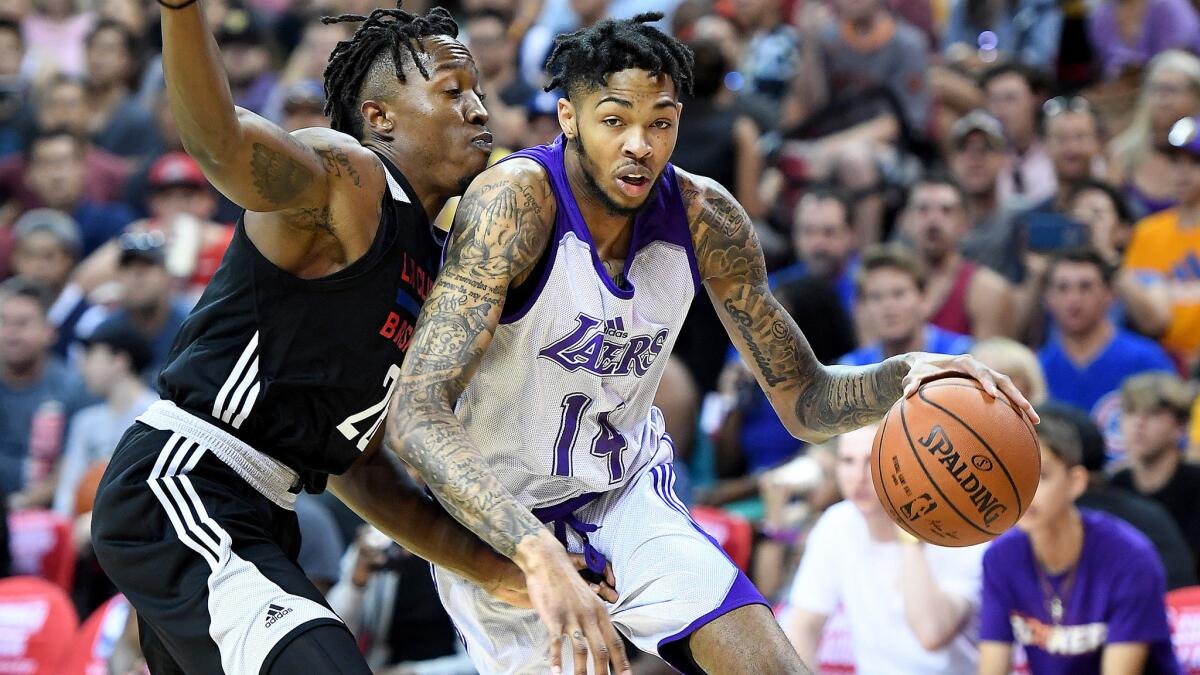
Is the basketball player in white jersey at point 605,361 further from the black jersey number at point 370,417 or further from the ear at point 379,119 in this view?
the ear at point 379,119

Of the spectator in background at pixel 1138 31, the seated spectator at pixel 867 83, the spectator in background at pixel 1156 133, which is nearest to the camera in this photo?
the spectator in background at pixel 1156 133

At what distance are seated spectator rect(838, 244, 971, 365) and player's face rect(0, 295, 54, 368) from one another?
4207mm

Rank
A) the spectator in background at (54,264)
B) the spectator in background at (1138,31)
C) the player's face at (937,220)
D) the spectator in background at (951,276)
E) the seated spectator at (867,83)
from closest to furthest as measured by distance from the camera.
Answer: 1. the spectator in background at (951,276)
2. the player's face at (937,220)
3. the seated spectator at (867,83)
4. the spectator in background at (1138,31)
5. the spectator in background at (54,264)

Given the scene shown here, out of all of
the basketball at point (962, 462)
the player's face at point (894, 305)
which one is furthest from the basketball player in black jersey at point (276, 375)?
the player's face at point (894, 305)

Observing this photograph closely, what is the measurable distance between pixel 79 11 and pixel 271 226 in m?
9.49

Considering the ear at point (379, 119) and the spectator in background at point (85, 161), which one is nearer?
the ear at point (379, 119)

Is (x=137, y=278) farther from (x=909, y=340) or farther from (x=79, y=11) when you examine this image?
(x=79, y=11)

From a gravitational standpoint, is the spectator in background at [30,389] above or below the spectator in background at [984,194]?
below

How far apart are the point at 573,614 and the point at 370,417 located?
3.23 feet

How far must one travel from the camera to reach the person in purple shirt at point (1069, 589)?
17.6 ft

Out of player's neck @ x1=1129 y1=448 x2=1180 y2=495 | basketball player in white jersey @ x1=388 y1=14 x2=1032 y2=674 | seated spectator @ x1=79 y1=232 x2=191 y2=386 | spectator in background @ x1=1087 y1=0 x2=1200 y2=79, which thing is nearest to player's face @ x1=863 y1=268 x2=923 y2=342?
player's neck @ x1=1129 y1=448 x2=1180 y2=495

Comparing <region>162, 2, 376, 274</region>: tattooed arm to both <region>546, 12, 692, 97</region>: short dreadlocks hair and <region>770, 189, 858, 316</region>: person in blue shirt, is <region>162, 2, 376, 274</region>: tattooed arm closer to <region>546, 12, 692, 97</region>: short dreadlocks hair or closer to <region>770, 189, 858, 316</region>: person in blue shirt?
<region>546, 12, 692, 97</region>: short dreadlocks hair

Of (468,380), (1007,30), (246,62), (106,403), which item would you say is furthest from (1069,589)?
(246,62)

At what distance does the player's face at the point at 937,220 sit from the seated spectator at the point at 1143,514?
1.98 metres
